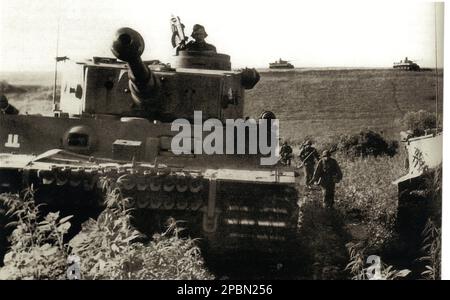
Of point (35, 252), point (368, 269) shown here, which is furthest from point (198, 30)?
point (368, 269)

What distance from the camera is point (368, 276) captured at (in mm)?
6562

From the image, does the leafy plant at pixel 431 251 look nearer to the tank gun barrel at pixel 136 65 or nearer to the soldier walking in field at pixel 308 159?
the soldier walking in field at pixel 308 159

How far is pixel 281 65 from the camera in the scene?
7000 mm

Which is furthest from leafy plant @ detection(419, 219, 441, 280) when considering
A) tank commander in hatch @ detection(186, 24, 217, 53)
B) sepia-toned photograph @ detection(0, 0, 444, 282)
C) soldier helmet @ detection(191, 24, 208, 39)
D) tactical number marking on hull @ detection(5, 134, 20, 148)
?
tactical number marking on hull @ detection(5, 134, 20, 148)

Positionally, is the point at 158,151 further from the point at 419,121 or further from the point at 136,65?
the point at 419,121

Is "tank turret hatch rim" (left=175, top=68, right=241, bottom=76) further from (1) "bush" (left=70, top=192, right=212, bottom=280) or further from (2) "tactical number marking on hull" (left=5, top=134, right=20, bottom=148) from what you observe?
(2) "tactical number marking on hull" (left=5, top=134, right=20, bottom=148)

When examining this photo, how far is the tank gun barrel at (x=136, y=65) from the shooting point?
5633mm

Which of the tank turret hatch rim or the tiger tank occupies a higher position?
the tank turret hatch rim

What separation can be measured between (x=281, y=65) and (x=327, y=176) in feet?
4.52

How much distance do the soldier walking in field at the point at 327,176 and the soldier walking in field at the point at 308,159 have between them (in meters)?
0.06

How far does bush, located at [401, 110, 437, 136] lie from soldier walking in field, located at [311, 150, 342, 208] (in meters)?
0.91

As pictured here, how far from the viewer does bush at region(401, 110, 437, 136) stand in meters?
6.71

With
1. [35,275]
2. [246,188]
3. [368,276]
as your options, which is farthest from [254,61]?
[35,275]
